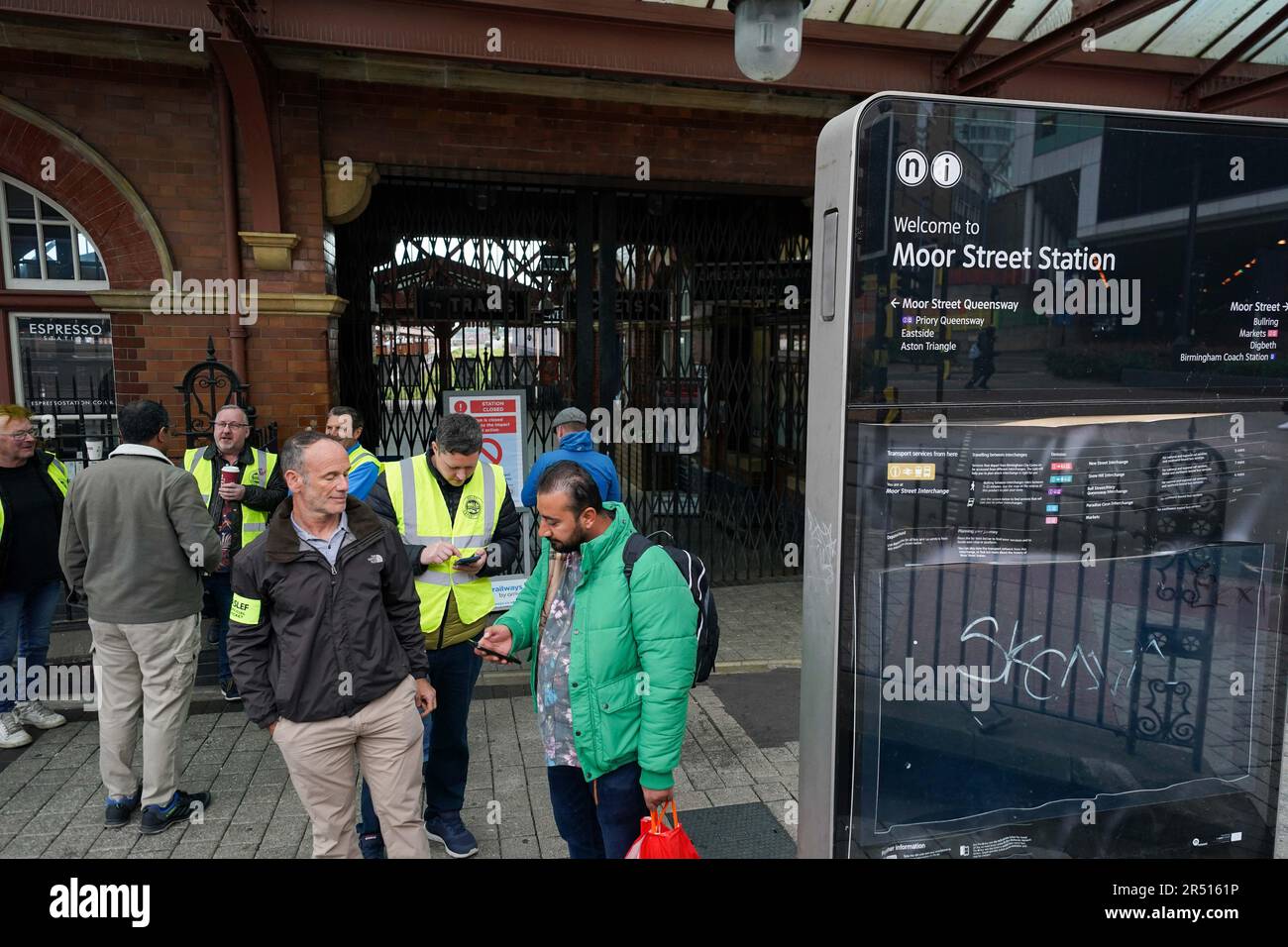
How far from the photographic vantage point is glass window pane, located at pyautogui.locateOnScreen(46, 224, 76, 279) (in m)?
6.25

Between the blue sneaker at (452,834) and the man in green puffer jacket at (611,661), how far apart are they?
110 centimetres

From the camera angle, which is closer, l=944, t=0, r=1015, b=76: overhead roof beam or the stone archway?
l=944, t=0, r=1015, b=76: overhead roof beam

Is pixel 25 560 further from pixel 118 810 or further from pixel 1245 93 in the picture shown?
pixel 1245 93

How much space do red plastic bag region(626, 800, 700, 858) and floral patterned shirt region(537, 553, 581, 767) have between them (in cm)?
38

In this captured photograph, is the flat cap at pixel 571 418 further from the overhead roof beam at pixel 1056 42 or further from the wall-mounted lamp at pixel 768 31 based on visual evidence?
the overhead roof beam at pixel 1056 42

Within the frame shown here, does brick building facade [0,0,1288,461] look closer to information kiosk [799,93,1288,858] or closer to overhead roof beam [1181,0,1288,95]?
overhead roof beam [1181,0,1288,95]

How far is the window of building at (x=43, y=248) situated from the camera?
616 cm

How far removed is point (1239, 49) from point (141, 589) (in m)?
8.27

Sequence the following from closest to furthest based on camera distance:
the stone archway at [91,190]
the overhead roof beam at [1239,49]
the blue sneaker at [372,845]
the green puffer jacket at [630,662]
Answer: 1. the green puffer jacket at [630,662]
2. the blue sneaker at [372,845]
3. the stone archway at [91,190]
4. the overhead roof beam at [1239,49]

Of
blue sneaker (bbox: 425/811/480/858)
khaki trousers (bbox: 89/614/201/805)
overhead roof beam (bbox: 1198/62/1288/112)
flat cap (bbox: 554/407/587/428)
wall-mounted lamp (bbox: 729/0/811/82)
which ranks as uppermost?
overhead roof beam (bbox: 1198/62/1288/112)

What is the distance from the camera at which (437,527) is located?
3.46 meters

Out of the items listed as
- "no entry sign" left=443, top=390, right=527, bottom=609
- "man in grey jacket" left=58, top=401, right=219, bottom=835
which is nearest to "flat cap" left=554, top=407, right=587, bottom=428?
"no entry sign" left=443, top=390, right=527, bottom=609

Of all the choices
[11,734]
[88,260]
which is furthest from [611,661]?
[88,260]

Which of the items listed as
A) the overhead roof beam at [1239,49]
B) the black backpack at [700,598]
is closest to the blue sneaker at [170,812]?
the black backpack at [700,598]
